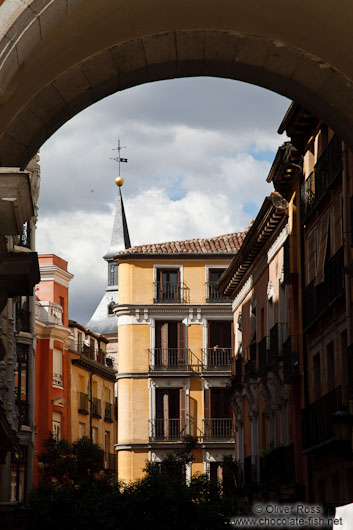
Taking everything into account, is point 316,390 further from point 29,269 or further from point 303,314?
point 29,269

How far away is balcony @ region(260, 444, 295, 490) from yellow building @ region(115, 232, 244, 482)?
71.1 ft

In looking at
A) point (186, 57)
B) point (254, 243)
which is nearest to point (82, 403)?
point (254, 243)

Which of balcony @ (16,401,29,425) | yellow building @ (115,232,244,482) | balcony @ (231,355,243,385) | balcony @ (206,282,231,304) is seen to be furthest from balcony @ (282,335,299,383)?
balcony @ (206,282,231,304)

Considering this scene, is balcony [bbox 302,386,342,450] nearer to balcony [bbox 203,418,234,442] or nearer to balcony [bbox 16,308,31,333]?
balcony [bbox 16,308,31,333]

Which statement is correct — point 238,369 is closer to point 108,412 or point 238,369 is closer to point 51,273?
point 51,273

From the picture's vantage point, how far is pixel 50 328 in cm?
5769

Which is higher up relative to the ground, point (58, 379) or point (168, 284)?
point (168, 284)

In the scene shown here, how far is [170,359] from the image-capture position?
58.7 meters

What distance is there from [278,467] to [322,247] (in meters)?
8.50

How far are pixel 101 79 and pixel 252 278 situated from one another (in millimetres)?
28123

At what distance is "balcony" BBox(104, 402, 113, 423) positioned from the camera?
70369 mm

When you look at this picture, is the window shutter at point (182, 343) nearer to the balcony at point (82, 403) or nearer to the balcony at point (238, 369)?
the balcony at point (82, 403)

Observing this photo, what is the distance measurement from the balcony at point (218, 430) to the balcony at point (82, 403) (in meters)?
8.70

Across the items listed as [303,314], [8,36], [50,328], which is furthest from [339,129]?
[50,328]
